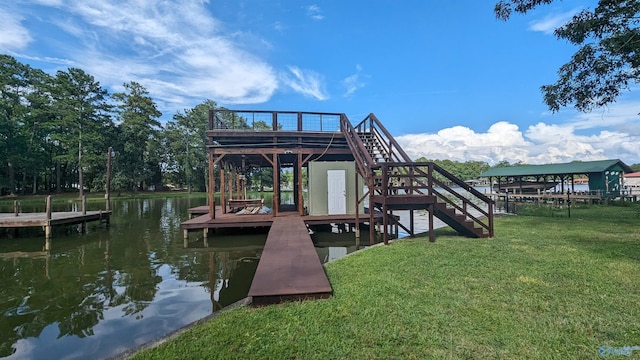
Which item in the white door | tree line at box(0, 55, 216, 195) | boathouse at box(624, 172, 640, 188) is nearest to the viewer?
the white door

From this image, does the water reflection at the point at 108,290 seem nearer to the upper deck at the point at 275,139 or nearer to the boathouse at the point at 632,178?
the upper deck at the point at 275,139

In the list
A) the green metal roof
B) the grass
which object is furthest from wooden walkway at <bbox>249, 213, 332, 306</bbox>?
the green metal roof

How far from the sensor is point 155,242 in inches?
482

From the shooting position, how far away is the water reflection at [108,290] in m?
4.58

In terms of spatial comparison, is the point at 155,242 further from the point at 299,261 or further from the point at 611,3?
the point at 611,3

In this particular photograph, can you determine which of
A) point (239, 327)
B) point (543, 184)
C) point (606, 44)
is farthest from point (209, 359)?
point (543, 184)

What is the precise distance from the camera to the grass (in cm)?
296

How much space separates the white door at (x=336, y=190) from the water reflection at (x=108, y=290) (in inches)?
131

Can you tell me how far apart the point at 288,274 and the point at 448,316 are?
2561 millimetres

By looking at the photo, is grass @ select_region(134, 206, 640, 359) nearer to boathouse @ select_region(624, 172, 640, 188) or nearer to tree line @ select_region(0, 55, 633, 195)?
tree line @ select_region(0, 55, 633, 195)

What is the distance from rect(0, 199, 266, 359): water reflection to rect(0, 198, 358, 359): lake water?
0.02 metres

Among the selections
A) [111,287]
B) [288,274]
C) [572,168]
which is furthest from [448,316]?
[572,168]

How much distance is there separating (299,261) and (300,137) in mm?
8170

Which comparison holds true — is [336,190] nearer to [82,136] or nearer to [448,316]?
[448,316]
